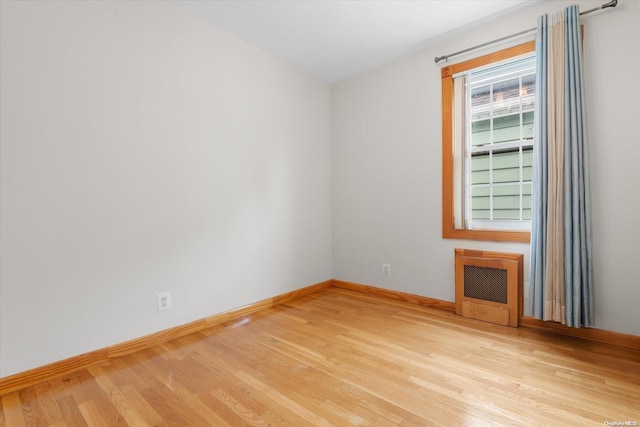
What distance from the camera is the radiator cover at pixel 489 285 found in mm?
2395

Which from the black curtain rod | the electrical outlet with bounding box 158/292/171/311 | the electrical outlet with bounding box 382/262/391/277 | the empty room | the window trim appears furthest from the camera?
the electrical outlet with bounding box 382/262/391/277

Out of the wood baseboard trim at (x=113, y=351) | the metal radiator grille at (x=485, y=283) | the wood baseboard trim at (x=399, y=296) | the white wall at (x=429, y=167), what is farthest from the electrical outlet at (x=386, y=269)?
the wood baseboard trim at (x=113, y=351)

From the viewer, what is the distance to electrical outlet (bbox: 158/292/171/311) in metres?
2.22

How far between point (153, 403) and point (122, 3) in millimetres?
2483

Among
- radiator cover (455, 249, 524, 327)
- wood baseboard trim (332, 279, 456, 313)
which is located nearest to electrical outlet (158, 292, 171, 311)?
wood baseboard trim (332, 279, 456, 313)

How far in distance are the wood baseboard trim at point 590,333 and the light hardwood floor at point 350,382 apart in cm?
6

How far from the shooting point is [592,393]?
5.05 feet

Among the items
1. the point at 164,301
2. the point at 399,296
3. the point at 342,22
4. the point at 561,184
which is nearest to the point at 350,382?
the point at 164,301

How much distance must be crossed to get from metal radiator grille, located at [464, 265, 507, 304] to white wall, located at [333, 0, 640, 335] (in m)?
0.18

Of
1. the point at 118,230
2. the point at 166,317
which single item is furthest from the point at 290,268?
the point at 118,230

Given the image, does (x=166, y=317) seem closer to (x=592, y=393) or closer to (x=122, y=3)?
(x=122, y=3)

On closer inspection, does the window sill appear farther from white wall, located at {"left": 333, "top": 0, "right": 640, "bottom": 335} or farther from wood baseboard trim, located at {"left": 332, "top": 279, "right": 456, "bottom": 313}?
wood baseboard trim, located at {"left": 332, "top": 279, "right": 456, "bottom": 313}

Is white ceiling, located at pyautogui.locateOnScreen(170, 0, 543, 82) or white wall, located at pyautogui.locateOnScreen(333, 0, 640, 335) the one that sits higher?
white ceiling, located at pyautogui.locateOnScreen(170, 0, 543, 82)

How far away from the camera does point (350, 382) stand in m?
1.66
